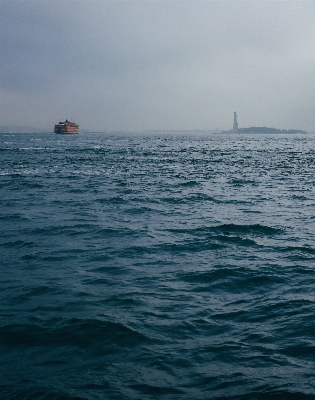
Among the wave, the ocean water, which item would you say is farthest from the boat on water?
the wave

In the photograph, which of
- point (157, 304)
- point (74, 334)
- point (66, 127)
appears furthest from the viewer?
point (66, 127)

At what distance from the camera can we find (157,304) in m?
8.49

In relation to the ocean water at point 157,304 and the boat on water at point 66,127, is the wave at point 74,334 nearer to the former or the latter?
the ocean water at point 157,304

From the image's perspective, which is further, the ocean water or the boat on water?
the boat on water

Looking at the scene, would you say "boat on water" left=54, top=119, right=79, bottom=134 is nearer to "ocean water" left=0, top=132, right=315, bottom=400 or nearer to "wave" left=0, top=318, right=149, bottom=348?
"ocean water" left=0, top=132, right=315, bottom=400

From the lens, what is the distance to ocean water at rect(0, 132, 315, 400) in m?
5.82

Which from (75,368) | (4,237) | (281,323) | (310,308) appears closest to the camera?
(75,368)

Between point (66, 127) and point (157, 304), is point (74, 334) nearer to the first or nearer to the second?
point (157, 304)

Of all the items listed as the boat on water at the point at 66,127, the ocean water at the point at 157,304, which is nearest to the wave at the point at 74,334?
the ocean water at the point at 157,304

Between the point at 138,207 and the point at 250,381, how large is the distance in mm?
14517

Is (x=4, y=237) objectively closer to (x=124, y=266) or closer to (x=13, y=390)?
(x=124, y=266)

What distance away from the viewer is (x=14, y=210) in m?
18.8

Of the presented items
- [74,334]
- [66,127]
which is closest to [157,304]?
[74,334]

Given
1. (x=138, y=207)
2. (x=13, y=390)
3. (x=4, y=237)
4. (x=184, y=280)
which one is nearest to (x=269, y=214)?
(x=138, y=207)
